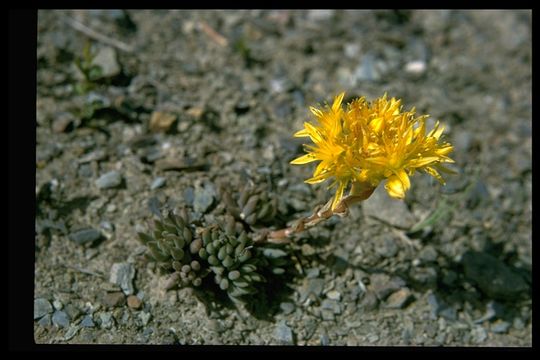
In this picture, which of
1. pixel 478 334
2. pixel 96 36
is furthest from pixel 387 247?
pixel 96 36

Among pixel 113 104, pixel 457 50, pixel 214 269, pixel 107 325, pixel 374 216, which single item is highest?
pixel 457 50

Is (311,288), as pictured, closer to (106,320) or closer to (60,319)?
(106,320)

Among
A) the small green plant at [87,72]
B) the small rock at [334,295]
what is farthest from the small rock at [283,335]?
the small green plant at [87,72]

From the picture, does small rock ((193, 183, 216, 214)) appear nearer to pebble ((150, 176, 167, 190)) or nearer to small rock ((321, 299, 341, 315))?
pebble ((150, 176, 167, 190))

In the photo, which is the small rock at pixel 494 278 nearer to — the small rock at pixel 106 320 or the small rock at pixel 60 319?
the small rock at pixel 106 320

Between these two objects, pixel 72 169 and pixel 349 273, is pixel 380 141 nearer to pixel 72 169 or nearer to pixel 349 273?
pixel 349 273

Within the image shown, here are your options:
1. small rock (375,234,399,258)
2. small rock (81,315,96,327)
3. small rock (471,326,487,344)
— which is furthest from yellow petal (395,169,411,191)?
small rock (81,315,96,327)
